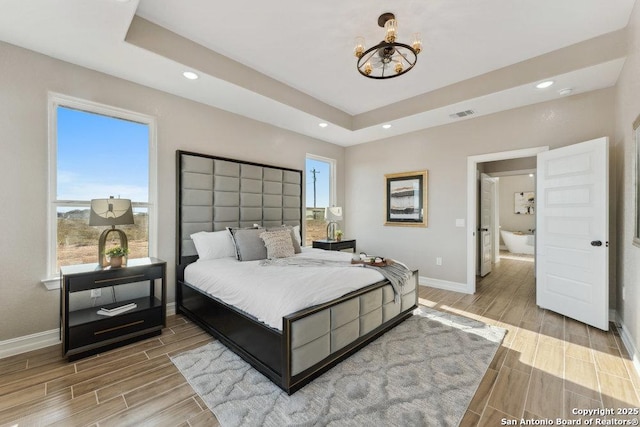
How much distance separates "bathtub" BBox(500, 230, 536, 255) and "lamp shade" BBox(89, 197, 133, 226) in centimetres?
940

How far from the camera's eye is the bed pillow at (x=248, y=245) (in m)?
3.24

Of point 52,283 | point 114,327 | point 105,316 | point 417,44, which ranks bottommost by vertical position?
point 114,327

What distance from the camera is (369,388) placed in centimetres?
193

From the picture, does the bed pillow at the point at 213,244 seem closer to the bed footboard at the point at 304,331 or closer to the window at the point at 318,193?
the bed footboard at the point at 304,331

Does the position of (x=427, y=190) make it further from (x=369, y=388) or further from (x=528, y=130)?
(x=369, y=388)

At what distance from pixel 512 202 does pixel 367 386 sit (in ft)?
30.9

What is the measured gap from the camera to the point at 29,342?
2439mm

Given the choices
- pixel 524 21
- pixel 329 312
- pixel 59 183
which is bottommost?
pixel 329 312

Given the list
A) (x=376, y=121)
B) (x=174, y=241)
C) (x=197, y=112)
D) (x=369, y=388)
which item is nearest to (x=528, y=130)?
(x=376, y=121)

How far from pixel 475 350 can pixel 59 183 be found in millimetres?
4225

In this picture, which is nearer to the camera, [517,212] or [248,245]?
A: [248,245]

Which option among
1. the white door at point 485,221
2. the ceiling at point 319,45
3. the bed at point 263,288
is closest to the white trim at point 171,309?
the bed at point 263,288

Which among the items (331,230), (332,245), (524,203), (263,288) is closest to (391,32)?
(263,288)

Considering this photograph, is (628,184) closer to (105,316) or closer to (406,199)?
(406,199)
